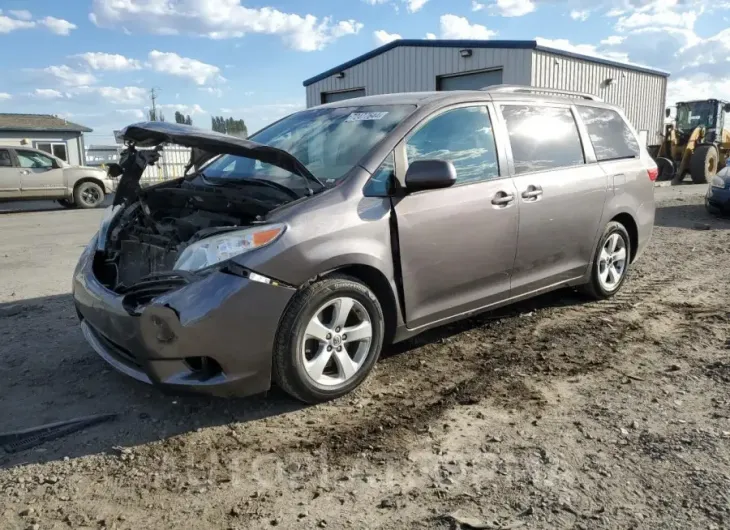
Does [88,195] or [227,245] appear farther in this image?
[88,195]

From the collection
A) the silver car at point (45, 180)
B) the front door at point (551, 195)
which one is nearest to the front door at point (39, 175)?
the silver car at point (45, 180)

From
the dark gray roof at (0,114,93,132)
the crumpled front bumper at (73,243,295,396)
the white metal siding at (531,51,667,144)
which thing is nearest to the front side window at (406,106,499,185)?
the crumpled front bumper at (73,243,295,396)

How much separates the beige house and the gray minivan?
79.1 feet

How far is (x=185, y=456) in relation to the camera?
2.94 m

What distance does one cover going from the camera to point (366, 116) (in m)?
4.12

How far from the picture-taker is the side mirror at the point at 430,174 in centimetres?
354

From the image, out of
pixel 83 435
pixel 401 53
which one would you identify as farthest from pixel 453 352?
pixel 401 53

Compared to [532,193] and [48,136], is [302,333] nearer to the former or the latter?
[532,193]

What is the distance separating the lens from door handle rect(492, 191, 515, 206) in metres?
4.12

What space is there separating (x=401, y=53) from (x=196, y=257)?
19.4m

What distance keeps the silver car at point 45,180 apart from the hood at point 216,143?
1388cm

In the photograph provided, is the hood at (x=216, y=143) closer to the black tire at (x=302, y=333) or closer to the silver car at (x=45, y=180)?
the black tire at (x=302, y=333)

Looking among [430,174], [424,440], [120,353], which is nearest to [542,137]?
[430,174]

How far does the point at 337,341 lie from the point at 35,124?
27.6 meters
